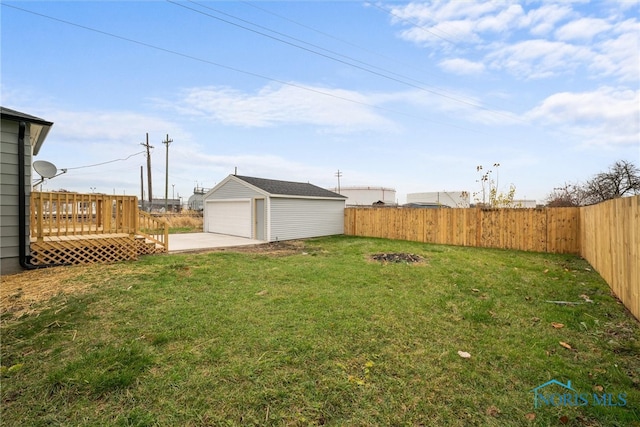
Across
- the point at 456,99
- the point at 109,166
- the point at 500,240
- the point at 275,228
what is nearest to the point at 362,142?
the point at 456,99

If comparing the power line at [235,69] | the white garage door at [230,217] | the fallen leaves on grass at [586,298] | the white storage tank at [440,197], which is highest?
the power line at [235,69]

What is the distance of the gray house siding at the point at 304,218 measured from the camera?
13.0m

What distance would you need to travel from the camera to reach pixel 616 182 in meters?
11.4

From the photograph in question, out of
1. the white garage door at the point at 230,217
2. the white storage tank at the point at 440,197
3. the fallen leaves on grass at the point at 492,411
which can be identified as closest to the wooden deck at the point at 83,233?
the white garage door at the point at 230,217

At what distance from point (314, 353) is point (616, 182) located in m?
14.8

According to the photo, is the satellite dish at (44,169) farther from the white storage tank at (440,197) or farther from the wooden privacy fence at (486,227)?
the white storage tank at (440,197)

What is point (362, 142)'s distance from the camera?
17469mm

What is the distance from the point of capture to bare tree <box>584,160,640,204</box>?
10922mm

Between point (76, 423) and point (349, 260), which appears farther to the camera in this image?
point (349, 260)

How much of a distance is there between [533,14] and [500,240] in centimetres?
732

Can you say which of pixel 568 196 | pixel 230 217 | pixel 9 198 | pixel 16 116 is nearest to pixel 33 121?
pixel 16 116

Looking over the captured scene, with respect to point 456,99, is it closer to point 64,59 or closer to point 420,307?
point 420,307

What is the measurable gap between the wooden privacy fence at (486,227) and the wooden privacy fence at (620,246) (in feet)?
11.1

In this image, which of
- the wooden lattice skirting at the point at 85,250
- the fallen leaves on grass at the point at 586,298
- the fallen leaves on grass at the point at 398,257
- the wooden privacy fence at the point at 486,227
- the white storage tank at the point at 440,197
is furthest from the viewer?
the white storage tank at the point at 440,197
